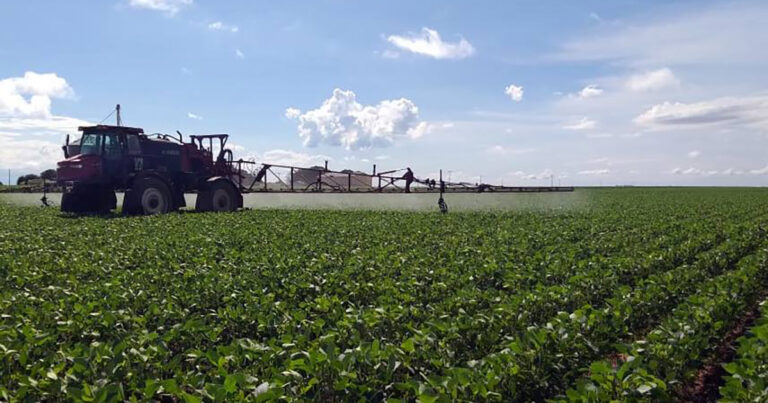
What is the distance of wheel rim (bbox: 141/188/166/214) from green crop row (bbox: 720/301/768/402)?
1987 cm

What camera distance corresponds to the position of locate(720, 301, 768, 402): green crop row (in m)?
3.80

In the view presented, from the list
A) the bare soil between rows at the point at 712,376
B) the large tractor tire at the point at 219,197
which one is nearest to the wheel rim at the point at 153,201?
the large tractor tire at the point at 219,197

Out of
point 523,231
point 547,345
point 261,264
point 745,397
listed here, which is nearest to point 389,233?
point 523,231

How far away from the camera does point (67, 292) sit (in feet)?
22.5

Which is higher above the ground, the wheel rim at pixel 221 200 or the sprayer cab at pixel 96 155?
the sprayer cab at pixel 96 155

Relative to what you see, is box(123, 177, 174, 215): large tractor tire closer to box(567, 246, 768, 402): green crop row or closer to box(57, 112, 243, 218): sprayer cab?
box(57, 112, 243, 218): sprayer cab

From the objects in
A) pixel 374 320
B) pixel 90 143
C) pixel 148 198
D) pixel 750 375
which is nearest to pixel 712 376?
pixel 750 375

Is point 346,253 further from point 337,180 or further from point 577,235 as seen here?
point 337,180

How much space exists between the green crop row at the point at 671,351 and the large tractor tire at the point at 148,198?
61.2 feet

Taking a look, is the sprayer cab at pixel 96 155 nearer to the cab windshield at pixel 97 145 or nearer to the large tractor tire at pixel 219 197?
the cab windshield at pixel 97 145

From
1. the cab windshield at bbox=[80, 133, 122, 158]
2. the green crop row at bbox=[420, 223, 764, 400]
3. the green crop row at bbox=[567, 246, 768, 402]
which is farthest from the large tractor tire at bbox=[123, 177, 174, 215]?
the green crop row at bbox=[567, 246, 768, 402]

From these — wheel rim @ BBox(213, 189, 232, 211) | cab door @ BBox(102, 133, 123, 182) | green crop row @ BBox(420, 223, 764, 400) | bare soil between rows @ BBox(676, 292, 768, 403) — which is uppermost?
cab door @ BBox(102, 133, 123, 182)

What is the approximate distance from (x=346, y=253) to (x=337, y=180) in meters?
17.8

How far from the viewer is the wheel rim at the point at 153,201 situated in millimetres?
20203
